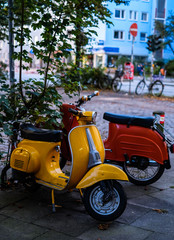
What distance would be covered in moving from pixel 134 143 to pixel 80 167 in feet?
4.13

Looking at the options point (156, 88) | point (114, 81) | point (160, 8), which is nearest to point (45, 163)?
point (156, 88)

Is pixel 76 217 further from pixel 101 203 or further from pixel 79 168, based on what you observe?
pixel 79 168

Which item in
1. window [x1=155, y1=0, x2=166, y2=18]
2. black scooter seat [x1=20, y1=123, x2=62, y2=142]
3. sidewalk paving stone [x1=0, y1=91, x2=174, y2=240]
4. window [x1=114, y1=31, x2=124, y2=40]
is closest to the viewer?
sidewalk paving stone [x1=0, y1=91, x2=174, y2=240]

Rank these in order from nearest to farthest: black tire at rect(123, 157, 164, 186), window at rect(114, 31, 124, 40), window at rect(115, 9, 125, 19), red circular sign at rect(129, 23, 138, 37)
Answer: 1. black tire at rect(123, 157, 164, 186)
2. red circular sign at rect(129, 23, 138, 37)
3. window at rect(115, 9, 125, 19)
4. window at rect(114, 31, 124, 40)

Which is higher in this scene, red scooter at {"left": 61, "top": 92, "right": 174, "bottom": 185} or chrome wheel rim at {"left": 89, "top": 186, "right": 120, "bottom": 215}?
red scooter at {"left": 61, "top": 92, "right": 174, "bottom": 185}

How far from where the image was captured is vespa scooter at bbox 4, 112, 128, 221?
3.77 m

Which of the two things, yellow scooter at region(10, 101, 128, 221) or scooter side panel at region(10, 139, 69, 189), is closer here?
yellow scooter at region(10, 101, 128, 221)

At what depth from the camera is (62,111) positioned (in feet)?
16.2

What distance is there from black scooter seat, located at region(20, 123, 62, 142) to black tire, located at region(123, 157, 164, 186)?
1.39 metres

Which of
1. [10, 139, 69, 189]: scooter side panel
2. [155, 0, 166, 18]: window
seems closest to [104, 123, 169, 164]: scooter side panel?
[10, 139, 69, 189]: scooter side panel

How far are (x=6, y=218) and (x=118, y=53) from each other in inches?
2209

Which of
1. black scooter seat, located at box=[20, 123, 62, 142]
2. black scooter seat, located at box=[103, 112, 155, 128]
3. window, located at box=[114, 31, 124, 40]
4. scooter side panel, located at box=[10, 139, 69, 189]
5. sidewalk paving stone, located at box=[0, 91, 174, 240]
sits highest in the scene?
window, located at box=[114, 31, 124, 40]

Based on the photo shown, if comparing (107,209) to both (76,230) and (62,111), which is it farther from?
(62,111)

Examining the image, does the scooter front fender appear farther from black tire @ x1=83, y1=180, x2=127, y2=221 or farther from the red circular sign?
the red circular sign
